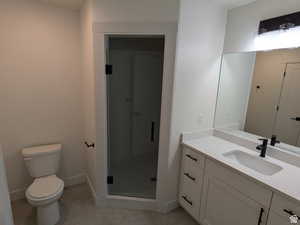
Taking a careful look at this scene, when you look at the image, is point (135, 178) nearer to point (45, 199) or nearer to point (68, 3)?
point (45, 199)

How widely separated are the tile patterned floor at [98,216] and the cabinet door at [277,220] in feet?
3.10

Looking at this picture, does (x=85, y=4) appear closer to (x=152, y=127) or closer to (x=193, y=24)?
(x=193, y=24)

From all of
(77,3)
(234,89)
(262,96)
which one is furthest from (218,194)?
(77,3)

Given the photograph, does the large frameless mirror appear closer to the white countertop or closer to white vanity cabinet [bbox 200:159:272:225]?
the white countertop

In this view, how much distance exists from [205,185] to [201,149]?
360mm

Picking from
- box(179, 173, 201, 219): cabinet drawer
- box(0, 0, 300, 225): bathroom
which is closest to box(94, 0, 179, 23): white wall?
box(0, 0, 300, 225): bathroom

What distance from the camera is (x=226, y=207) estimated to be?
4.96 feet

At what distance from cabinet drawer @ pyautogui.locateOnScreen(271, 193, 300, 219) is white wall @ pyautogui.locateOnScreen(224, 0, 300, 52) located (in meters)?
1.45

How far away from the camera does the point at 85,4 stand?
A: 6.19ft

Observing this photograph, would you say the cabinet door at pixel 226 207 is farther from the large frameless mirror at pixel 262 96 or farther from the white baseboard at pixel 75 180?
the white baseboard at pixel 75 180

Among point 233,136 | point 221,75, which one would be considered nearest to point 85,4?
point 221,75

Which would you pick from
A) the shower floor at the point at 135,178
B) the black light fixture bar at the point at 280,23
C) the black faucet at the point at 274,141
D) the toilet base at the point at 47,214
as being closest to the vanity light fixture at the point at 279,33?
the black light fixture bar at the point at 280,23

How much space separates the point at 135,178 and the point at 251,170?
1757mm

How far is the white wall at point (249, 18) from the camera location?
1.57 meters
